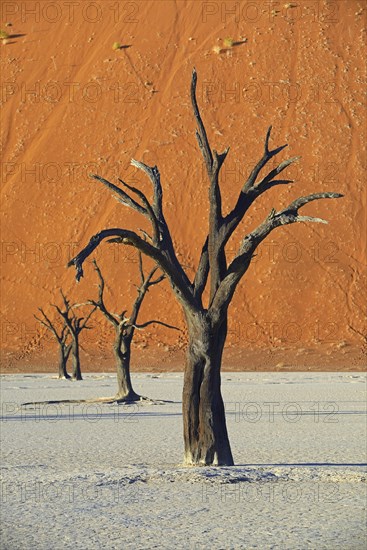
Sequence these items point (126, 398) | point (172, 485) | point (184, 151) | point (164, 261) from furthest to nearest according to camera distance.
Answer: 1. point (184, 151)
2. point (126, 398)
3. point (164, 261)
4. point (172, 485)

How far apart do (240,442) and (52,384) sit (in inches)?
979

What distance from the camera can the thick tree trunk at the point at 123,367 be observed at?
29281mm

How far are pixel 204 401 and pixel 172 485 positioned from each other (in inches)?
88.7

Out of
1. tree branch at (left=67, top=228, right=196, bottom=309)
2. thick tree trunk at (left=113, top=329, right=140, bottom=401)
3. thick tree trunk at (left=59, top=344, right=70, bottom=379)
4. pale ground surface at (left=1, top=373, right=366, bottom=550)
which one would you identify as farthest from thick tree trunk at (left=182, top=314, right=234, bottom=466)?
thick tree trunk at (left=59, top=344, right=70, bottom=379)

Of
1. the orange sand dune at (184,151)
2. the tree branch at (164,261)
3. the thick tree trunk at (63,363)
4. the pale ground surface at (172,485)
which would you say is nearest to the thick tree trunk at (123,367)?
the pale ground surface at (172,485)

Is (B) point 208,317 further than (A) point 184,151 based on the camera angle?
No

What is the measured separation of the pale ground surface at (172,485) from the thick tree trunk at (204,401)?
583 millimetres

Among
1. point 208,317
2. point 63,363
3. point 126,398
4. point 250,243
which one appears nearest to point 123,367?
point 126,398

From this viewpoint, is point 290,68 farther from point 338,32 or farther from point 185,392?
point 185,392

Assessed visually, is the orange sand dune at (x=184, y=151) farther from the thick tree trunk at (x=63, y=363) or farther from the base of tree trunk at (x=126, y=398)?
the base of tree trunk at (x=126, y=398)

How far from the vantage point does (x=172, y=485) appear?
13133 mm

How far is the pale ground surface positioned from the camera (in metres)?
9.95

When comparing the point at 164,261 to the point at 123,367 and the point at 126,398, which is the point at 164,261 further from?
the point at 126,398

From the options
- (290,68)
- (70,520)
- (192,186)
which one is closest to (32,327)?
(192,186)
